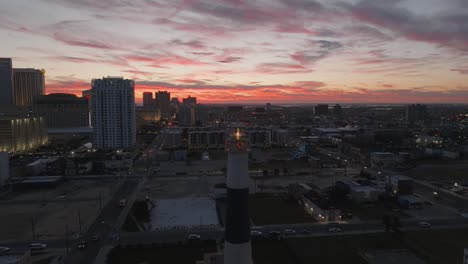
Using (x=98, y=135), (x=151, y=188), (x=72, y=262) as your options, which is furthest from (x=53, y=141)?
(x=72, y=262)

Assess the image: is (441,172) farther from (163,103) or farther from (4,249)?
(163,103)

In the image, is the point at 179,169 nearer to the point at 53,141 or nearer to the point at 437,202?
the point at 437,202

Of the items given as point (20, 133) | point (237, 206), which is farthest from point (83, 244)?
point (20, 133)

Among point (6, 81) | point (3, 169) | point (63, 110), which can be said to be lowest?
point (3, 169)

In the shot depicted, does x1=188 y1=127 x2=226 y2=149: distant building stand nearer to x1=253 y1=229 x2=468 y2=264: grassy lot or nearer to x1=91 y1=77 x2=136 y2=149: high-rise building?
x1=91 y1=77 x2=136 y2=149: high-rise building

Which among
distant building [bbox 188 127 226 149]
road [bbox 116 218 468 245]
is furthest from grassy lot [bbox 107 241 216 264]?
distant building [bbox 188 127 226 149]

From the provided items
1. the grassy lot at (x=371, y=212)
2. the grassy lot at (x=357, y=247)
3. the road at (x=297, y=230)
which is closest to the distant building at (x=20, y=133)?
the road at (x=297, y=230)
